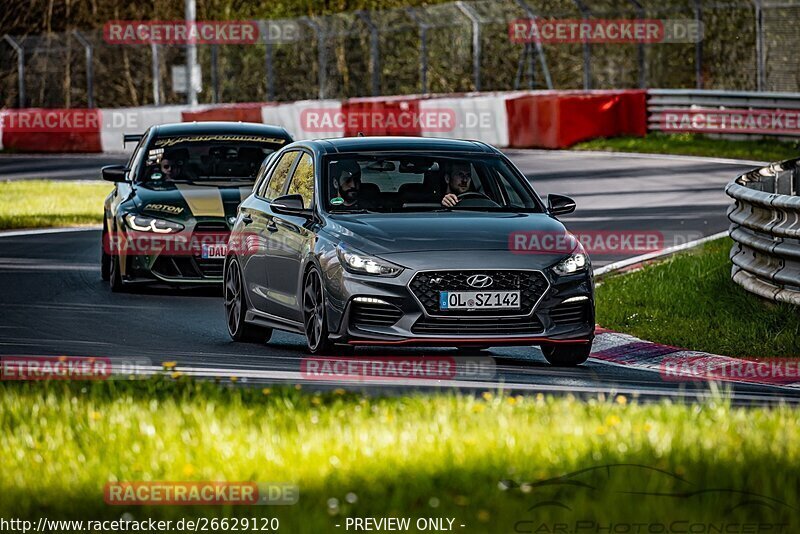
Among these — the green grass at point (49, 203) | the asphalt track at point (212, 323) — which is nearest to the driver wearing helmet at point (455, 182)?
the asphalt track at point (212, 323)

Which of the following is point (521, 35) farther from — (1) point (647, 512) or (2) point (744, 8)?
(1) point (647, 512)

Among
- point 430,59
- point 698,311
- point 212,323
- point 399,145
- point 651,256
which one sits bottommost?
point 430,59

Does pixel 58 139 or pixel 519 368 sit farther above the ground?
pixel 519 368

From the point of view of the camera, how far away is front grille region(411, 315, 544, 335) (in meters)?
11.3

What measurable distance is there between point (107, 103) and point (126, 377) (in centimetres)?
5051

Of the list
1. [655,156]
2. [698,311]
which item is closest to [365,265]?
[698,311]

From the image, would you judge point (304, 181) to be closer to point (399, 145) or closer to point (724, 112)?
point (399, 145)

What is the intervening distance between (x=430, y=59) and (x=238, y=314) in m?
33.8

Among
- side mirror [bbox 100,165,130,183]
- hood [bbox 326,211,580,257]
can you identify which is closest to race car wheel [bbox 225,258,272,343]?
hood [bbox 326,211,580,257]

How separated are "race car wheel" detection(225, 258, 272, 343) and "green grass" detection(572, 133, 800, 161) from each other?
19.6 m

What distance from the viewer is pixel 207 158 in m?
17.8

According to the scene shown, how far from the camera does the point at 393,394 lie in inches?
363

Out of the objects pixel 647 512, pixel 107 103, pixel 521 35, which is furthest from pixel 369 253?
pixel 107 103

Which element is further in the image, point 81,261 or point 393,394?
point 81,261
